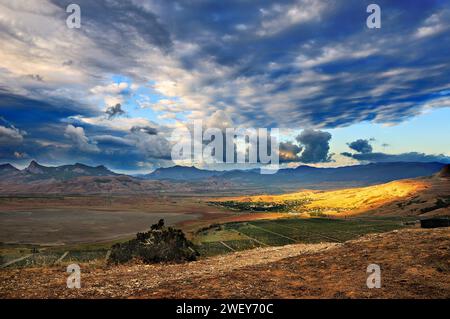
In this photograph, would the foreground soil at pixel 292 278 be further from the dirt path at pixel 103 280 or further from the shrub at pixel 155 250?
the shrub at pixel 155 250

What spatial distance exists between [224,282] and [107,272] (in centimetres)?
854

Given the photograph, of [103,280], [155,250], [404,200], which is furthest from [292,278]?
[404,200]

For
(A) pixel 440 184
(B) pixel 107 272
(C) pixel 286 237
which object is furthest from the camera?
(A) pixel 440 184

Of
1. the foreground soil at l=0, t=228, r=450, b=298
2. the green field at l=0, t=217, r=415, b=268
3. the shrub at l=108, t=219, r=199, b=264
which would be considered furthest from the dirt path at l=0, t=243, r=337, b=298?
the green field at l=0, t=217, r=415, b=268

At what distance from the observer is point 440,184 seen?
415 ft

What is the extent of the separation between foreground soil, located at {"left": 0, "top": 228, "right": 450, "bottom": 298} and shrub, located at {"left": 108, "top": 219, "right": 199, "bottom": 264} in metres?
2.27

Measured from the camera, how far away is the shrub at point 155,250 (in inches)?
935

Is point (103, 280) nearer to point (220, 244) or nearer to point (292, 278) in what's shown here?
point (292, 278)

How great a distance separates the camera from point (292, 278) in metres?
15.7

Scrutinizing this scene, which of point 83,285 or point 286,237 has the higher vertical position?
point 83,285

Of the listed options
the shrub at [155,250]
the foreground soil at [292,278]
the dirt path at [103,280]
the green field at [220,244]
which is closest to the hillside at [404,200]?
the green field at [220,244]
